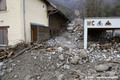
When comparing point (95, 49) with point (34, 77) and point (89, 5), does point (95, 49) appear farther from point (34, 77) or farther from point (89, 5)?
point (89, 5)

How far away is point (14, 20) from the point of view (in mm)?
8109

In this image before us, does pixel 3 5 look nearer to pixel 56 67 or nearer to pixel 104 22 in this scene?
pixel 56 67

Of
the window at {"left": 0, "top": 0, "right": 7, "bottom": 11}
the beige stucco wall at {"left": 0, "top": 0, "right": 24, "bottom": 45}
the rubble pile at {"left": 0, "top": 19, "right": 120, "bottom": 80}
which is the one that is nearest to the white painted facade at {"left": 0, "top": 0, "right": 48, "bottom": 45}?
the beige stucco wall at {"left": 0, "top": 0, "right": 24, "bottom": 45}

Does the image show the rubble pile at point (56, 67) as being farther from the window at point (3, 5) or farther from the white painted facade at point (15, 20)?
the window at point (3, 5)

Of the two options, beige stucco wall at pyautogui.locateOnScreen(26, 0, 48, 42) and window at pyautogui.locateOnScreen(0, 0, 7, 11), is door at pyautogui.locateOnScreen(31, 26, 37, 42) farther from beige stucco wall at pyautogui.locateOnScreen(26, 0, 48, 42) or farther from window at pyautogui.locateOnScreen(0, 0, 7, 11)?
window at pyautogui.locateOnScreen(0, 0, 7, 11)

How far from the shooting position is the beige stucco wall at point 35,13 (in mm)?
8844

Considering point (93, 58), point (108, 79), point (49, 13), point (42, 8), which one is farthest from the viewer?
point (49, 13)

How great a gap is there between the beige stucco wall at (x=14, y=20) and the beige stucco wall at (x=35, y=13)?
79 cm

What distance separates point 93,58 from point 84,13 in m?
16.5

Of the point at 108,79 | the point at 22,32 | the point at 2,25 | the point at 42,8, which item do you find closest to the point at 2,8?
the point at 2,25

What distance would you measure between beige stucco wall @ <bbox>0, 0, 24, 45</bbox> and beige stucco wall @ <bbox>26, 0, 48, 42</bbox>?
0.79m

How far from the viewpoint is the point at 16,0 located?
790 cm

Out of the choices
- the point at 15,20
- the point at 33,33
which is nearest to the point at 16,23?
the point at 15,20

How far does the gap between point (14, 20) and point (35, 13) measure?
241 centimetres
